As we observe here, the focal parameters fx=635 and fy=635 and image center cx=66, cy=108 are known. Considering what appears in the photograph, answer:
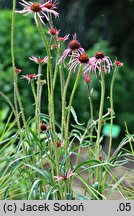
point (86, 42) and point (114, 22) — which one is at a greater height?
point (114, 22)

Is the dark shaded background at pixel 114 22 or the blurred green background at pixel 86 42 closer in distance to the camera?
the blurred green background at pixel 86 42

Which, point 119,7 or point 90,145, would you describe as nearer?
point 90,145

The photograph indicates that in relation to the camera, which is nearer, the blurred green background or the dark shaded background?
the blurred green background

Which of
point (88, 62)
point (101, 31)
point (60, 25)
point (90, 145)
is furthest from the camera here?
point (101, 31)

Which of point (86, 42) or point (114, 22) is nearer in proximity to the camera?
point (86, 42)

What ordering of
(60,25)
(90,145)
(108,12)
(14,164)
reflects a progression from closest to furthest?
(14,164)
(90,145)
(60,25)
(108,12)

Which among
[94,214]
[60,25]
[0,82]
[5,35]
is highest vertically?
[5,35]

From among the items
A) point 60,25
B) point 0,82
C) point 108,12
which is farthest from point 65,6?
point 108,12

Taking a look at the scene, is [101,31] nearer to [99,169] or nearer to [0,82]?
[0,82]
